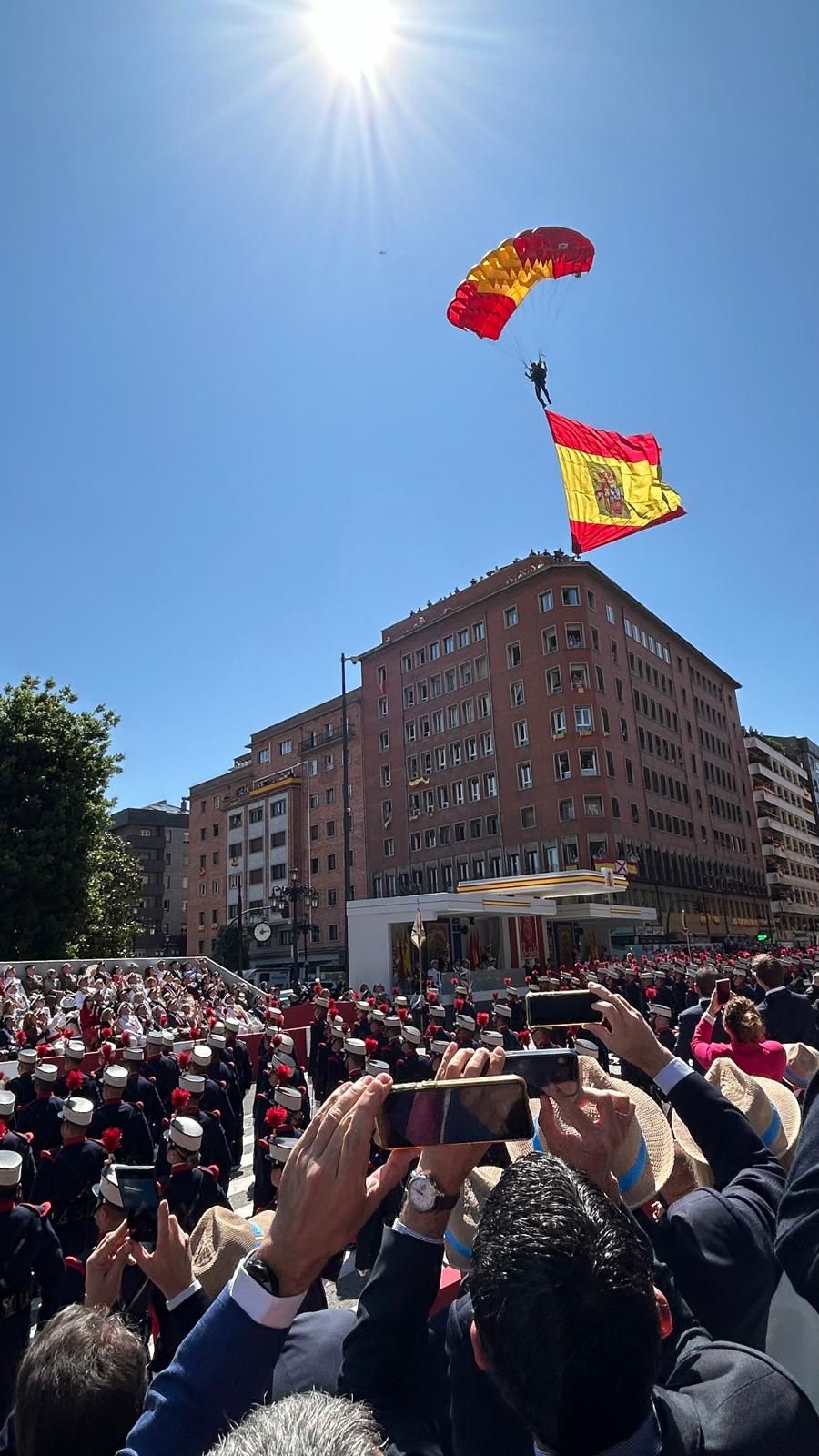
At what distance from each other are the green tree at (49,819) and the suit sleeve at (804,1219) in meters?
29.7

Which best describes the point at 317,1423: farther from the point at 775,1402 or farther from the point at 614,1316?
the point at 775,1402

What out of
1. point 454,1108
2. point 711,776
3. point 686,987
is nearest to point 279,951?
point 711,776

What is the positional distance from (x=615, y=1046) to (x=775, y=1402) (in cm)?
83

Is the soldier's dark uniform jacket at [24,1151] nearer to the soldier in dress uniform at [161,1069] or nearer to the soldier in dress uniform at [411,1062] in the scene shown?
the soldier in dress uniform at [161,1069]

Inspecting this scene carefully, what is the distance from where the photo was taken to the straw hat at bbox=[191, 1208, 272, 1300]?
3.11 m

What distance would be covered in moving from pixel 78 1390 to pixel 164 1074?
924 cm

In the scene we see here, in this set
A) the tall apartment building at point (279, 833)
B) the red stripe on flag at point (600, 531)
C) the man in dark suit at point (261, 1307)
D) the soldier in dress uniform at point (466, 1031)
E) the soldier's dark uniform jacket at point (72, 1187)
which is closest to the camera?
the man in dark suit at point (261, 1307)

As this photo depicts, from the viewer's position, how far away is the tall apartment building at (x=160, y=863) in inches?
3142

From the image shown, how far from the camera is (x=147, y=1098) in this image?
835 cm

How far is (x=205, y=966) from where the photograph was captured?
31.2m

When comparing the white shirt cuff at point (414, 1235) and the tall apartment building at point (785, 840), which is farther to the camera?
the tall apartment building at point (785, 840)

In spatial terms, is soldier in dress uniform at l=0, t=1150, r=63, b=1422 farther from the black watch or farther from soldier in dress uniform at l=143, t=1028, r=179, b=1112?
soldier in dress uniform at l=143, t=1028, r=179, b=1112

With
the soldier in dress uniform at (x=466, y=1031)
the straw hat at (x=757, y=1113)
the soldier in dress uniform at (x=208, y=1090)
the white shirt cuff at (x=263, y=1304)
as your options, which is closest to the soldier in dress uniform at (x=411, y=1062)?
the soldier in dress uniform at (x=466, y=1031)

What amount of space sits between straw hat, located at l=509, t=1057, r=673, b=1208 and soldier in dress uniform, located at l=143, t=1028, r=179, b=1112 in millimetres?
8329
